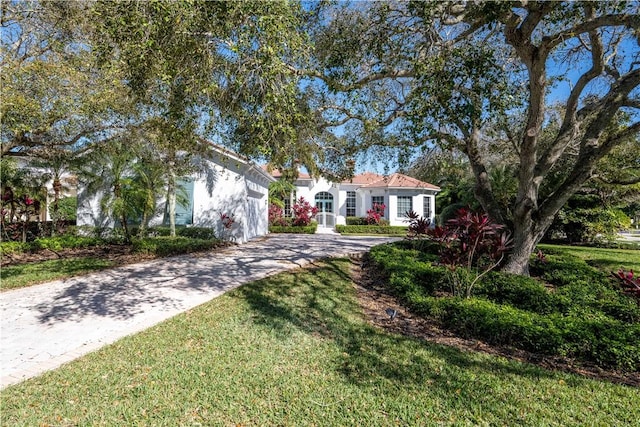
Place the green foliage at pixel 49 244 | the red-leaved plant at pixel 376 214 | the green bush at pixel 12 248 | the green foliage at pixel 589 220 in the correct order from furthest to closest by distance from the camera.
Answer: the red-leaved plant at pixel 376 214 → the green foliage at pixel 589 220 → the green foliage at pixel 49 244 → the green bush at pixel 12 248

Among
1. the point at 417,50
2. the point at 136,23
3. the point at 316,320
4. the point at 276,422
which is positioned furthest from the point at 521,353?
the point at 136,23

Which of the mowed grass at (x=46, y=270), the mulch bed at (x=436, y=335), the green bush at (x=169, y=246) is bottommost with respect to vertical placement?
the mulch bed at (x=436, y=335)

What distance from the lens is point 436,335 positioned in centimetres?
536

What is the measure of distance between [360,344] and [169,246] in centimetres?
1010

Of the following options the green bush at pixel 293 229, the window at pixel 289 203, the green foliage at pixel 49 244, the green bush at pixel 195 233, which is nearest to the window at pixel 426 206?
the green bush at pixel 293 229

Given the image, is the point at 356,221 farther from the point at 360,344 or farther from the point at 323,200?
the point at 360,344

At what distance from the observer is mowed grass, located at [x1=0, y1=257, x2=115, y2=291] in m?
8.15

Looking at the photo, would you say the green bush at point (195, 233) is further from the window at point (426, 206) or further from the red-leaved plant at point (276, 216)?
the window at point (426, 206)

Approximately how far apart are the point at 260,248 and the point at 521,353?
38.5 feet

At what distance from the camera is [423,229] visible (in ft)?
36.4

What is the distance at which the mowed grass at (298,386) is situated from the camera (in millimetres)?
3109

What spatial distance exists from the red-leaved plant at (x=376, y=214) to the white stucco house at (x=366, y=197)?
0.90m

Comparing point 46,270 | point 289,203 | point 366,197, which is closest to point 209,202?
point 46,270

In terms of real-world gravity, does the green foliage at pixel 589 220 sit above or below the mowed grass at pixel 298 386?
above
